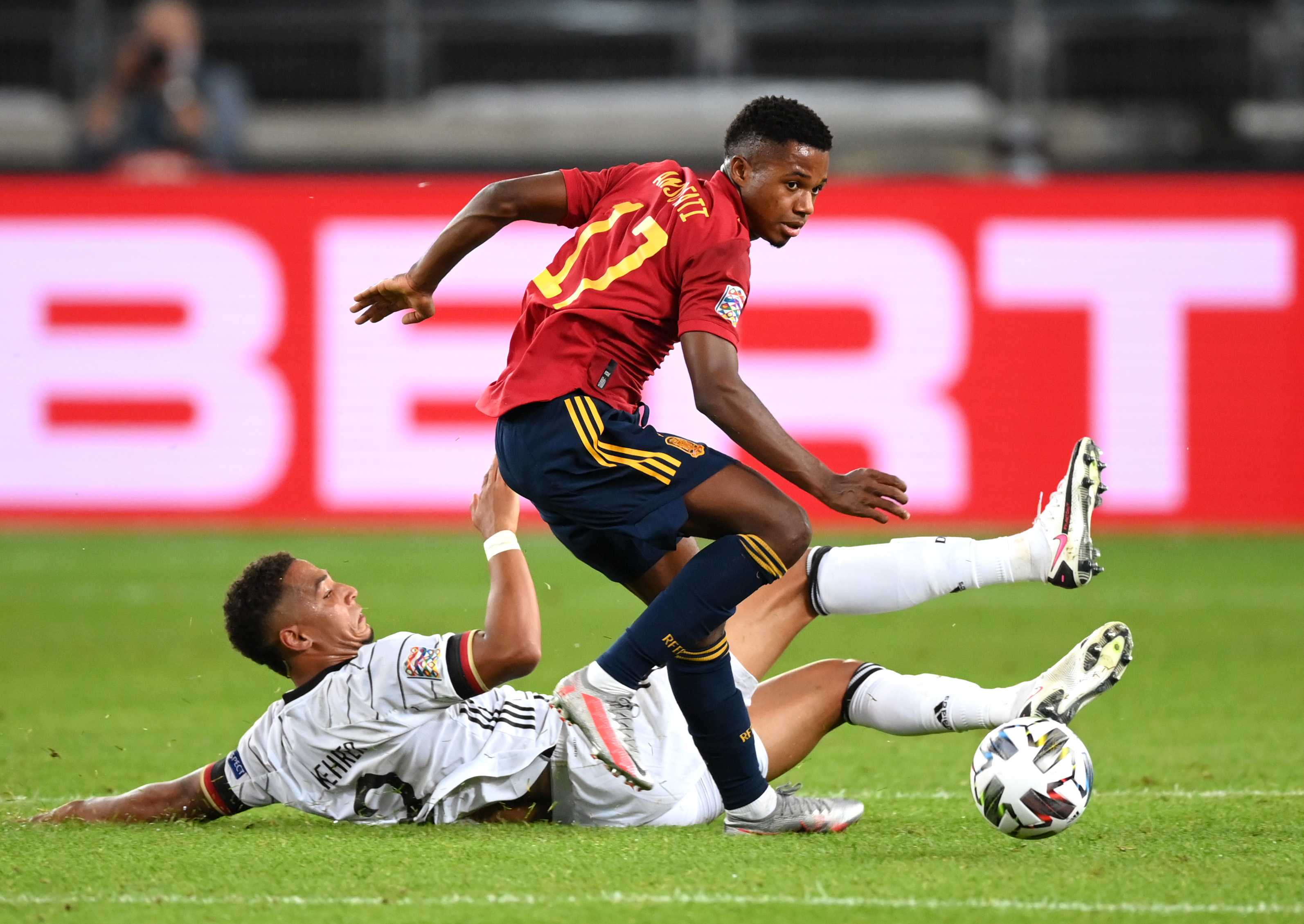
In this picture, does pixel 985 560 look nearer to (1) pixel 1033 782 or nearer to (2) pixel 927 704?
(2) pixel 927 704

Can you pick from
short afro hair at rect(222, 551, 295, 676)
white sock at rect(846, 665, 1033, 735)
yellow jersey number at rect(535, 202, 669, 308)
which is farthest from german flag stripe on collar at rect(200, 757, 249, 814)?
white sock at rect(846, 665, 1033, 735)

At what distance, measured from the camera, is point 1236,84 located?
12.8m

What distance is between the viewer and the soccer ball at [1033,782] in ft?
13.2

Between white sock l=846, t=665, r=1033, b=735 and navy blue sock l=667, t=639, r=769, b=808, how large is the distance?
40 cm

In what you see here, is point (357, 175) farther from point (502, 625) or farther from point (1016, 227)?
point (502, 625)

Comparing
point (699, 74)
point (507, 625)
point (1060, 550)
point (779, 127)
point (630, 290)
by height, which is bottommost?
point (507, 625)

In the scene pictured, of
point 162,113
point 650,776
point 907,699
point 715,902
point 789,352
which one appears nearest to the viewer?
point 715,902

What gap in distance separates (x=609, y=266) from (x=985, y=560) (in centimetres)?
124

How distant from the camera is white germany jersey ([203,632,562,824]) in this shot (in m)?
4.22

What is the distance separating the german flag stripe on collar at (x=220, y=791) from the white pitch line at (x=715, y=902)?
0.67 m

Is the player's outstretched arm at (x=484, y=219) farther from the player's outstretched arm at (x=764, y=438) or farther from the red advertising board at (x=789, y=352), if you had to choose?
the red advertising board at (x=789, y=352)

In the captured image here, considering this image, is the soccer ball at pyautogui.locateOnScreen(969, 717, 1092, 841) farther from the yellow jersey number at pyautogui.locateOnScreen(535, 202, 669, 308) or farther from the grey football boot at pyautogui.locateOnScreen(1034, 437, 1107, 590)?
the yellow jersey number at pyautogui.locateOnScreen(535, 202, 669, 308)

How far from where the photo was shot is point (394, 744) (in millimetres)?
4273

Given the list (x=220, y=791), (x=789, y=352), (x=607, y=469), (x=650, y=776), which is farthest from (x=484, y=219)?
(x=789, y=352)
